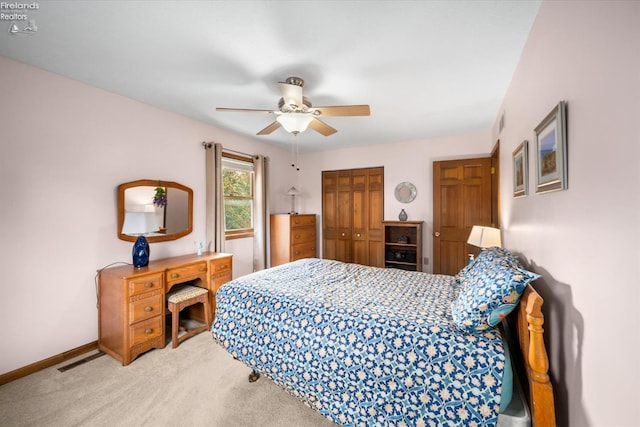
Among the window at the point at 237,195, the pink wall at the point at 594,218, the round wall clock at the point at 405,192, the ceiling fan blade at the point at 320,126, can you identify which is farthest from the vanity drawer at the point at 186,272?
the round wall clock at the point at 405,192

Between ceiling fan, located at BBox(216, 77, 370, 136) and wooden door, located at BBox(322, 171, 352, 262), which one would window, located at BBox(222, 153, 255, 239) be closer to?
wooden door, located at BBox(322, 171, 352, 262)

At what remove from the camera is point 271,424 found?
65.7 inches

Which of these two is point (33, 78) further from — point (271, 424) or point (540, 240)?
point (540, 240)

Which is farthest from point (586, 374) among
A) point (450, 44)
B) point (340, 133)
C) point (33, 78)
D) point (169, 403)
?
point (33, 78)

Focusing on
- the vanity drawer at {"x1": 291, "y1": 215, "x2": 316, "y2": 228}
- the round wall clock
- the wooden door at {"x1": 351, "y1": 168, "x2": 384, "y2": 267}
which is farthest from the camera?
the wooden door at {"x1": 351, "y1": 168, "x2": 384, "y2": 267}

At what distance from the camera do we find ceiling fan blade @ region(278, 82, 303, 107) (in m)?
2.09

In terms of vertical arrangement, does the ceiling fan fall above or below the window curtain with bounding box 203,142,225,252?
above

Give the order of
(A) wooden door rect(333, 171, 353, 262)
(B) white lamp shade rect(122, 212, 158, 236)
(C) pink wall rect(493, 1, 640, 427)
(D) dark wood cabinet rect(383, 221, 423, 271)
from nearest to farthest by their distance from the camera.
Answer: (C) pink wall rect(493, 1, 640, 427), (B) white lamp shade rect(122, 212, 158, 236), (D) dark wood cabinet rect(383, 221, 423, 271), (A) wooden door rect(333, 171, 353, 262)

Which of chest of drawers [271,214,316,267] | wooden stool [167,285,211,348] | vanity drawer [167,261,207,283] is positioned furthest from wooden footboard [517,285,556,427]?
chest of drawers [271,214,316,267]

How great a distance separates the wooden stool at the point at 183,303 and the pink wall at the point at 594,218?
117 inches

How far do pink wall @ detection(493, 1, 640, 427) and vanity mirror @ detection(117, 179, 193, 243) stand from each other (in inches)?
124

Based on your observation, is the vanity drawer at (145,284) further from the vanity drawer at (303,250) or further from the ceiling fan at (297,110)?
the vanity drawer at (303,250)

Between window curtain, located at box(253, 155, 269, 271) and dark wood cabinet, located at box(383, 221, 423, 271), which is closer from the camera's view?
dark wood cabinet, located at box(383, 221, 423, 271)

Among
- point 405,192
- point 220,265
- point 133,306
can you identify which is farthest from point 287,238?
point 133,306
